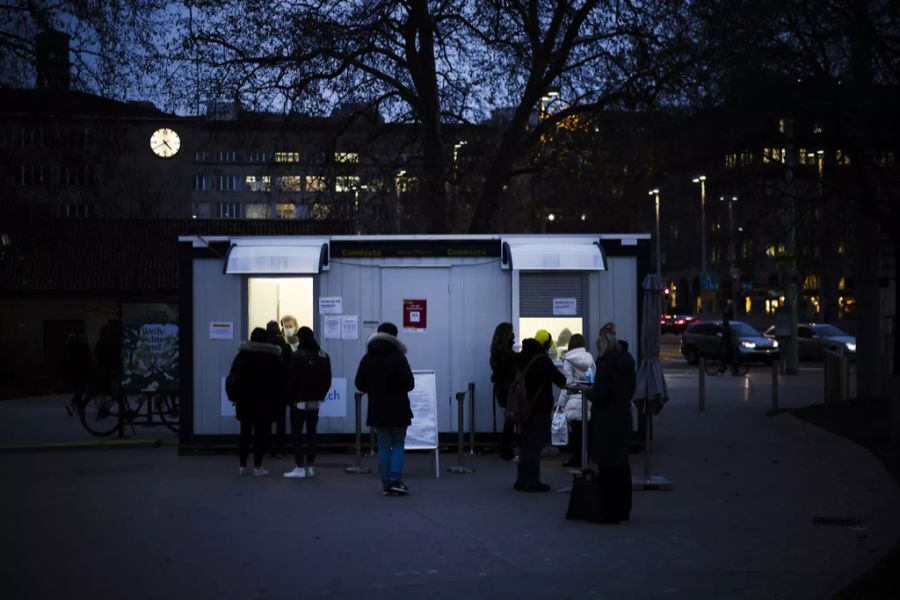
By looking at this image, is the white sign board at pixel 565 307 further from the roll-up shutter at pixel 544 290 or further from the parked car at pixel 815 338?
the parked car at pixel 815 338

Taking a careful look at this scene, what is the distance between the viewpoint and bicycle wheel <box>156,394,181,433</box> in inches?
845

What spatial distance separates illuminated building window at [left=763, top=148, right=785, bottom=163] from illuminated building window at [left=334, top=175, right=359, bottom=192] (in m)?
10.1

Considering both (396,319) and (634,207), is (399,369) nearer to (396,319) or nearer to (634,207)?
(396,319)

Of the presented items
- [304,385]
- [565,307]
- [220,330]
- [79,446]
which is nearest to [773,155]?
[565,307]

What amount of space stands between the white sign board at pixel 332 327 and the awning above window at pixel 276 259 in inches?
29.3

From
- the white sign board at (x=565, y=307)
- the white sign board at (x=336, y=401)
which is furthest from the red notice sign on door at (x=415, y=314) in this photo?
the white sign board at (x=565, y=307)

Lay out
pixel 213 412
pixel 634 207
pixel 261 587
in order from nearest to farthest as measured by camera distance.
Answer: pixel 261 587 < pixel 213 412 < pixel 634 207

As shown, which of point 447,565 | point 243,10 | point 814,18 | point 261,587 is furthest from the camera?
point 243,10

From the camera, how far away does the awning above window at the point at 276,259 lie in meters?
18.3

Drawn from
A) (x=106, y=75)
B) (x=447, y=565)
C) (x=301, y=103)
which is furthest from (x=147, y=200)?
(x=447, y=565)

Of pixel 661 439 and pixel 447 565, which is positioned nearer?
pixel 447 565

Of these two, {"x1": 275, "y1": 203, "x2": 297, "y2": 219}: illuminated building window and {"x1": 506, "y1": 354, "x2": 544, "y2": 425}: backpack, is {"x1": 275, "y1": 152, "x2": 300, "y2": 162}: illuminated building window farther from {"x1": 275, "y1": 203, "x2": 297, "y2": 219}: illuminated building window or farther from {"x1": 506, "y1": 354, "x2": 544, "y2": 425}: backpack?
{"x1": 506, "y1": 354, "x2": 544, "y2": 425}: backpack

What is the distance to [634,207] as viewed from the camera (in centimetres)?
2880

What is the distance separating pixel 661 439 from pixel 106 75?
1019 cm
